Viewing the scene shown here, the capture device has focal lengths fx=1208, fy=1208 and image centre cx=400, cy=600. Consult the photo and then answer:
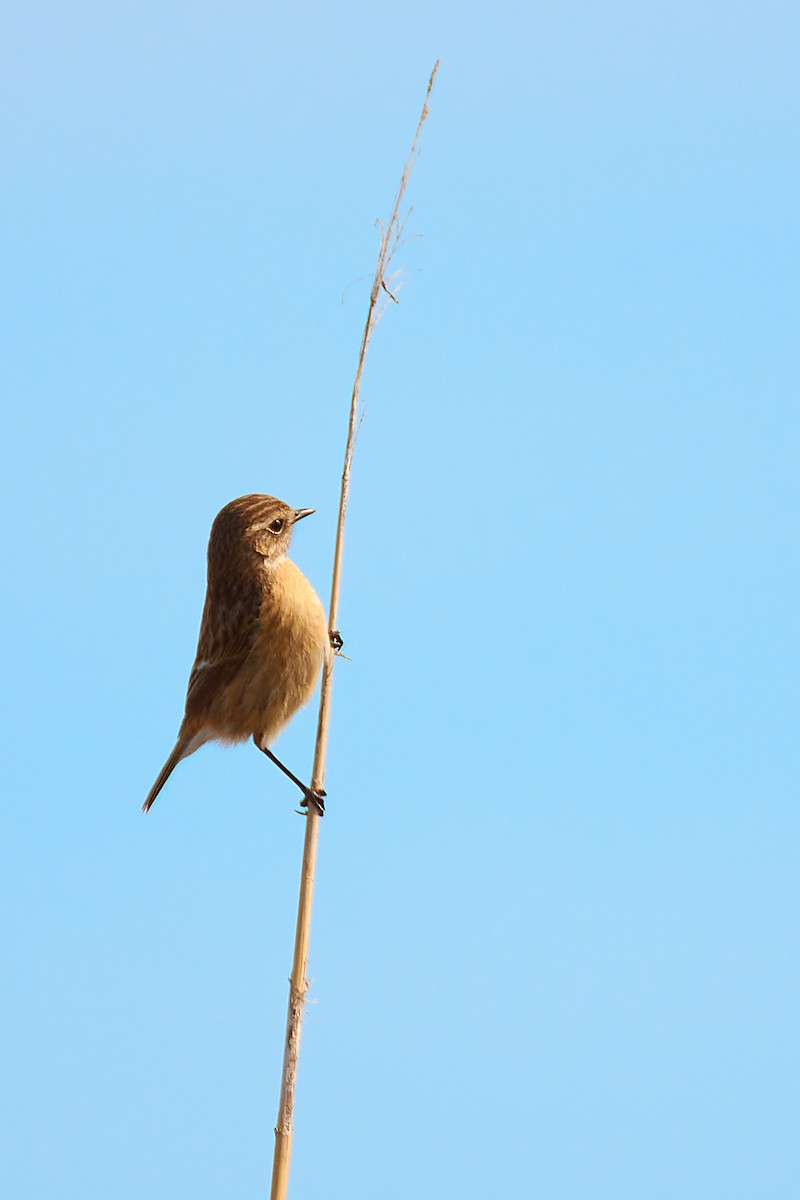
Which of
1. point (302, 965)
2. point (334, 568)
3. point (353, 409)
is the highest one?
point (353, 409)

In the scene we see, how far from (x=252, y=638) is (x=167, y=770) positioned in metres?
0.81

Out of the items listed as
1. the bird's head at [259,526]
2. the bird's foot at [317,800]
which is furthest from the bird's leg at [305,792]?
the bird's head at [259,526]

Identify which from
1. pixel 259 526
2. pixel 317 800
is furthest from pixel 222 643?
pixel 317 800

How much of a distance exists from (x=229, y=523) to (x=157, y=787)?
1.28 m

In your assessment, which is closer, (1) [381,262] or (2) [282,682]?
(1) [381,262]

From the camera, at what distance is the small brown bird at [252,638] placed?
532cm

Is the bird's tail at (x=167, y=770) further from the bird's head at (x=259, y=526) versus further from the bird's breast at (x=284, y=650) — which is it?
the bird's head at (x=259, y=526)

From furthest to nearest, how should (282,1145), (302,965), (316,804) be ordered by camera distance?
(316,804) < (302,965) < (282,1145)

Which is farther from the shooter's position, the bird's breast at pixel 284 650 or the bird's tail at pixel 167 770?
the bird's tail at pixel 167 770

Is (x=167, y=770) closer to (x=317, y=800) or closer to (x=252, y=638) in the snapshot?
(x=252, y=638)

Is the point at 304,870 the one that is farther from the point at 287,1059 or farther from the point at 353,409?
the point at 353,409

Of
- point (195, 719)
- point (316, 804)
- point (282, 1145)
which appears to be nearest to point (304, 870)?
point (316, 804)

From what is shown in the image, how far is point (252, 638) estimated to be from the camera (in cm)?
544

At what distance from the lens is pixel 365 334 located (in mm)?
3828
